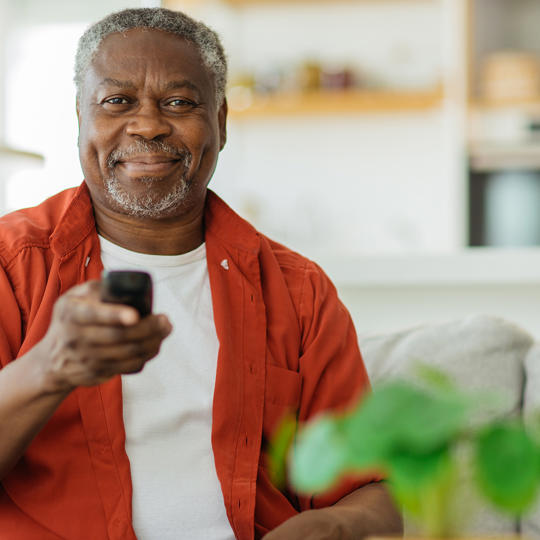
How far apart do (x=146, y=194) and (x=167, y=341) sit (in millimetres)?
250

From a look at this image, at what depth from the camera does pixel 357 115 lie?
4.80 meters

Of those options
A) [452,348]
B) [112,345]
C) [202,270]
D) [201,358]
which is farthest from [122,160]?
[452,348]

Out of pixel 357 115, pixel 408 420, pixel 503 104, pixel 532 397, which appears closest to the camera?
pixel 408 420

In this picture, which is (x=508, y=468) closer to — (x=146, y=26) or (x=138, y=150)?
(x=138, y=150)

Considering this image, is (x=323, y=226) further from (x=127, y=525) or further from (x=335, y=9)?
(x=127, y=525)

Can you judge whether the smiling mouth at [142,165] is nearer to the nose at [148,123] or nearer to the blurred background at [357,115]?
the nose at [148,123]

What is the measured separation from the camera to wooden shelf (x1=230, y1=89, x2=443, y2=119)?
14.6 ft

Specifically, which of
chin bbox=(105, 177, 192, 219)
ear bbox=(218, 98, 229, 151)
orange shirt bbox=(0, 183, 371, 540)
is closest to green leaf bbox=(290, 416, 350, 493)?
orange shirt bbox=(0, 183, 371, 540)

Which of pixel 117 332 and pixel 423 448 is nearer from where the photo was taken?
pixel 423 448

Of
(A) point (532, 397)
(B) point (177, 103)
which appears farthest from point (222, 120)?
(A) point (532, 397)

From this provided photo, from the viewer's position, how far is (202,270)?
144 centimetres

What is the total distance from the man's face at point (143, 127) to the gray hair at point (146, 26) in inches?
0.6

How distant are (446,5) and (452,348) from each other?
10.3ft

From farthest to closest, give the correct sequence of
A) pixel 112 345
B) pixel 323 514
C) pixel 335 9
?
1. pixel 335 9
2. pixel 323 514
3. pixel 112 345
